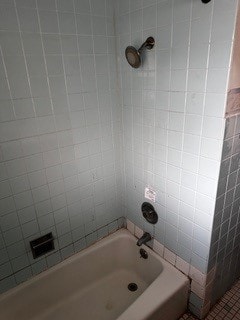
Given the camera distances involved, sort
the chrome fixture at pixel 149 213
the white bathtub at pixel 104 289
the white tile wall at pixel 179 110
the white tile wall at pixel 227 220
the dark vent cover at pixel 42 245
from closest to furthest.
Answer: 1. the white tile wall at pixel 179 110
2. the white tile wall at pixel 227 220
3. the white bathtub at pixel 104 289
4. the dark vent cover at pixel 42 245
5. the chrome fixture at pixel 149 213

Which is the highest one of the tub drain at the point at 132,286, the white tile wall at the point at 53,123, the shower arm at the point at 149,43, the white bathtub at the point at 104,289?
the shower arm at the point at 149,43

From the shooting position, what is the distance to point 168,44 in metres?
1.28

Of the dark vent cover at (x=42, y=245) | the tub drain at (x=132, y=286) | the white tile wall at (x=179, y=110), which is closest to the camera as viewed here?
the white tile wall at (x=179, y=110)

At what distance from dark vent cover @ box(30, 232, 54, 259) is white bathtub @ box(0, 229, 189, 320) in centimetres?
17

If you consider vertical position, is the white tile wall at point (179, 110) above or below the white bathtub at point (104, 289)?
above

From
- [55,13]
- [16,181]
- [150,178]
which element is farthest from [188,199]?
[55,13]

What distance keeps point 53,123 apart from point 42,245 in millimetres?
878

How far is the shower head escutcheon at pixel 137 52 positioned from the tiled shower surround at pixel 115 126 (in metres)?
0.05

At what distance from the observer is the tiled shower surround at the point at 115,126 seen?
1.21 m

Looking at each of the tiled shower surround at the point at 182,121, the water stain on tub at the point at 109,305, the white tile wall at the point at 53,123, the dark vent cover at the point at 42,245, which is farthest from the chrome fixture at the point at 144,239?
the dark vent cover at the point at 42,245

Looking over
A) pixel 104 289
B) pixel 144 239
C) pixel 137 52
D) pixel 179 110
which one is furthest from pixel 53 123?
pixel 104 289

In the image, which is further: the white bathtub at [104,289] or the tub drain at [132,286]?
the tub drain at [132,286]

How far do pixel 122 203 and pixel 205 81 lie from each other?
4.13 feet

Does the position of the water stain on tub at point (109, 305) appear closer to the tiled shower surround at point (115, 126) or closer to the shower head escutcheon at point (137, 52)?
the tiled shower surround at point (115, 126)
